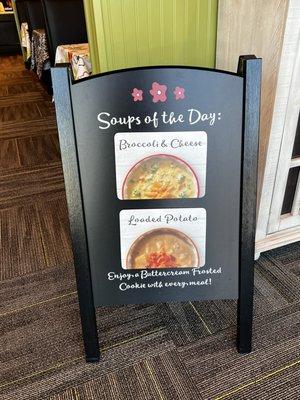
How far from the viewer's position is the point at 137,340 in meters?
1.32

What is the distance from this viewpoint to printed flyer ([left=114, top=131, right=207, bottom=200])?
0.96m

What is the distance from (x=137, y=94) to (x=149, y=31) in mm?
663

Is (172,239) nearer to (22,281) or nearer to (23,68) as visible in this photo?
(22,281)

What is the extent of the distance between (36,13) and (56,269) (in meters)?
4.11

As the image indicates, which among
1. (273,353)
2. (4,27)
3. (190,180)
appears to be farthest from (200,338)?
(4,27)

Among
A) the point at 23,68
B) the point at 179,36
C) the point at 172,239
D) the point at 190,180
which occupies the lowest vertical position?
the point at 23,68

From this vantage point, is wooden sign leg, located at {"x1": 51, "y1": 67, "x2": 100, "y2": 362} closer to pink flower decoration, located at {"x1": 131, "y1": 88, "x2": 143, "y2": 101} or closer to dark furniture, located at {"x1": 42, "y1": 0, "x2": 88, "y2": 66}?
pink flower decoration, located at {"x1": 131, "y1": 88, "x2": 143, "y2": 101}

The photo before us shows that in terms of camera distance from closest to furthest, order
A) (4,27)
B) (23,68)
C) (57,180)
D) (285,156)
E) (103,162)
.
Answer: (103,162) < (285,156) < (57,180) < (23,68) < (4,27)

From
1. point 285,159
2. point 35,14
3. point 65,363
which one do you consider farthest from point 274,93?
point 35,14

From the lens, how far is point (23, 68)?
6309mm

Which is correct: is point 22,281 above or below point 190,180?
below

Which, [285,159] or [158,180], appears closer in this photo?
[158,180]

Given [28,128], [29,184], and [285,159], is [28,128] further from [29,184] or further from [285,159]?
[285,159]

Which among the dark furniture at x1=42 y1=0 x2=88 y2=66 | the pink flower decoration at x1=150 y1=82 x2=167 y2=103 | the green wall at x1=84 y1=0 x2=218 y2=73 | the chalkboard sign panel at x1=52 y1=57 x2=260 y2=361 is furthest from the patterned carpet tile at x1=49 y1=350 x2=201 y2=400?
the dark furniture at x1=42 y1=0 x2=88 y2=66
